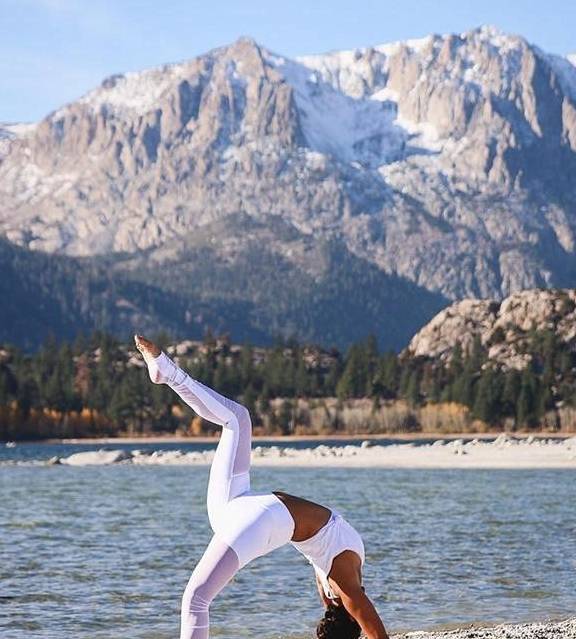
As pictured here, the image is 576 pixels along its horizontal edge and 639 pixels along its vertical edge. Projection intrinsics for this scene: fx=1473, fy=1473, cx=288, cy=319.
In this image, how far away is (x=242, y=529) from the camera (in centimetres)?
1369

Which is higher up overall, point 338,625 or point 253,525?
point 253,525

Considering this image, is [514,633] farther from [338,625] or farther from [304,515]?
[304,515]

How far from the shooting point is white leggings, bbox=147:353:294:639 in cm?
1369

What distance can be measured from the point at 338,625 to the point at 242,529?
187cm

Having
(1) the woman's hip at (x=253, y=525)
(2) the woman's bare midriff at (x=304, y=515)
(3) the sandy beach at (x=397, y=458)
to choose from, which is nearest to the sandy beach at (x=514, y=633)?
(2) the woman's bare midriff at (x=304, y=515)

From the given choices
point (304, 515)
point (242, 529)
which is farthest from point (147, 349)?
point (304, 515)

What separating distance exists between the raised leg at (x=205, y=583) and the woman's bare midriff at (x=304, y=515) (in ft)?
2.40

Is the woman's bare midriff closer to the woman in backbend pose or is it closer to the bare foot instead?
the woman in backbend pose

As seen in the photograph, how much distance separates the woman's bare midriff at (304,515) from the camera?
14000 millimetres

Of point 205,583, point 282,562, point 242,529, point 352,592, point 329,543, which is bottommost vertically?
point 282,562

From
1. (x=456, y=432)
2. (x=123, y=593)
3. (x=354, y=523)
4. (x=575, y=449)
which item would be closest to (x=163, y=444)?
(x=456, y=432)

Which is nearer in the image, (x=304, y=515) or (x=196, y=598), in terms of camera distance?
(x=196, y=598)

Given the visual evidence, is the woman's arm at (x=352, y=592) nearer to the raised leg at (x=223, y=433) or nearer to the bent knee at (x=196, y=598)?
the raised leg at (x=223, y=433)

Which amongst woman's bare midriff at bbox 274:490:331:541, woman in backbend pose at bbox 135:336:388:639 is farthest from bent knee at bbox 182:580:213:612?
woman's bare midriff at bbox 274:490:331:541
